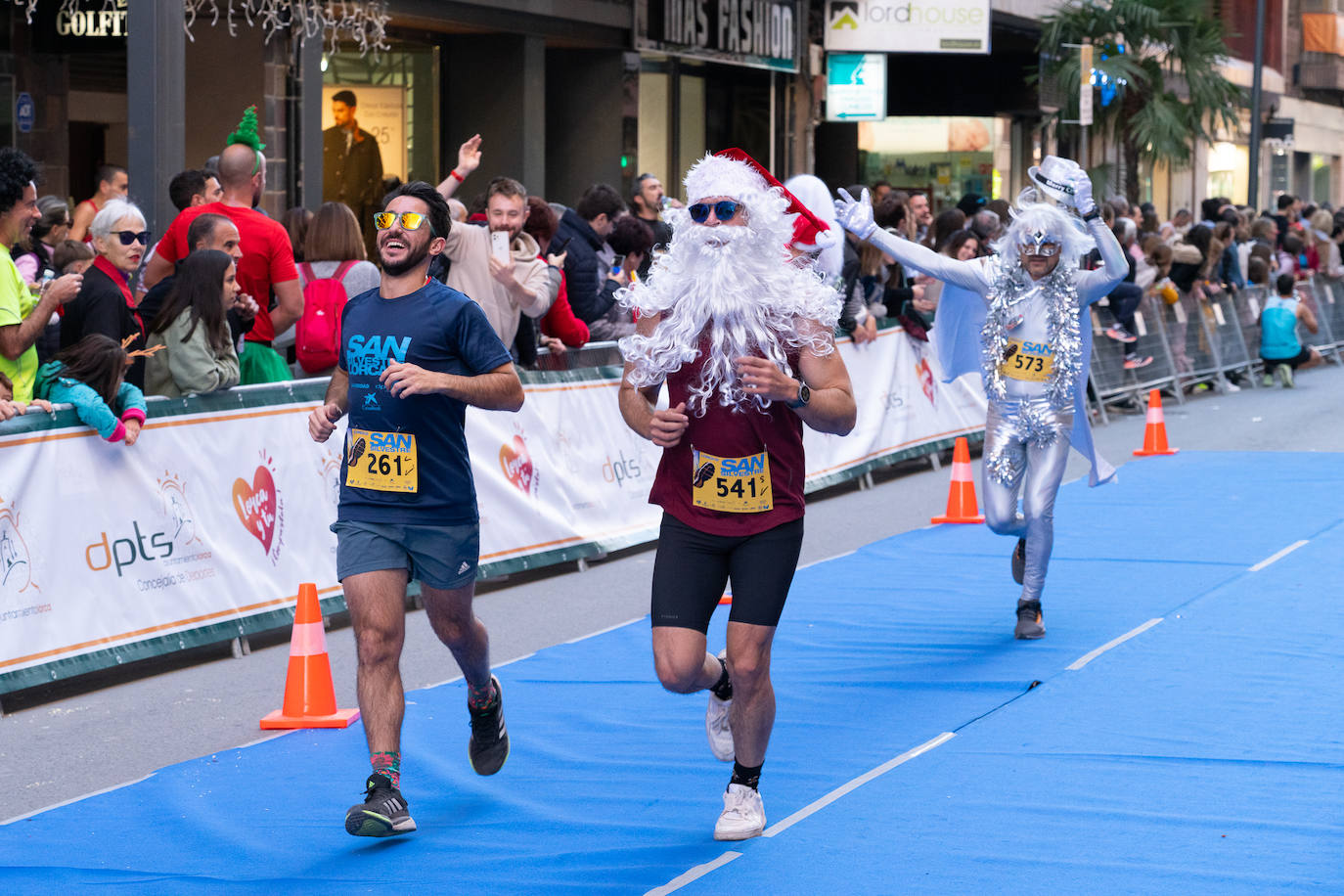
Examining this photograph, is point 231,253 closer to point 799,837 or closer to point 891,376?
point 799,837

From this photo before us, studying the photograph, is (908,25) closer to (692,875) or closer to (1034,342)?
(1034,342)

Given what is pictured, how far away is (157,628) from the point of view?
27.1ft

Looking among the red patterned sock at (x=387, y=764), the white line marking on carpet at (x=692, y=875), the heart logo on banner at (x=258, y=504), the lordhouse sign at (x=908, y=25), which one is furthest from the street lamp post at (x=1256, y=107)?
the red patterned sock at (x=387, y=764)

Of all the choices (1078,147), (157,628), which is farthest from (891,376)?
(1078,147)

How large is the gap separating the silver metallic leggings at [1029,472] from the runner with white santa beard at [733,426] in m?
3.38

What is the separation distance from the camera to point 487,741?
6.29 metres

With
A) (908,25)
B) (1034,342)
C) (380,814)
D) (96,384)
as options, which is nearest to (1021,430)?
(1034,342)

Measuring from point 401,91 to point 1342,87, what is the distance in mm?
39601

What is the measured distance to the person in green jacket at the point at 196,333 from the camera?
338 inches

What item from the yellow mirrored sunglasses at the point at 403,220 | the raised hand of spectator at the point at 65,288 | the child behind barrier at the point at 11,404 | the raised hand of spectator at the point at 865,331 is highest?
the yellow mirrored sunglasses at the point at 403,220

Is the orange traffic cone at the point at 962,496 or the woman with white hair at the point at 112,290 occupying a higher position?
the woman with white hair at the point at 112,290

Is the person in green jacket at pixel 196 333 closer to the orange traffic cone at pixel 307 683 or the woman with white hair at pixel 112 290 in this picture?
the woman with white hair at pixel 112 290

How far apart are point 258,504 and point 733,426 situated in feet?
12.8

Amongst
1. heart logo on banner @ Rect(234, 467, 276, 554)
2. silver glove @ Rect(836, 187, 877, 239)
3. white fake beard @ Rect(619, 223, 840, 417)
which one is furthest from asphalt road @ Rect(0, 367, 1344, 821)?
white fake beard @ Rect(619, 223, 840, 417)
